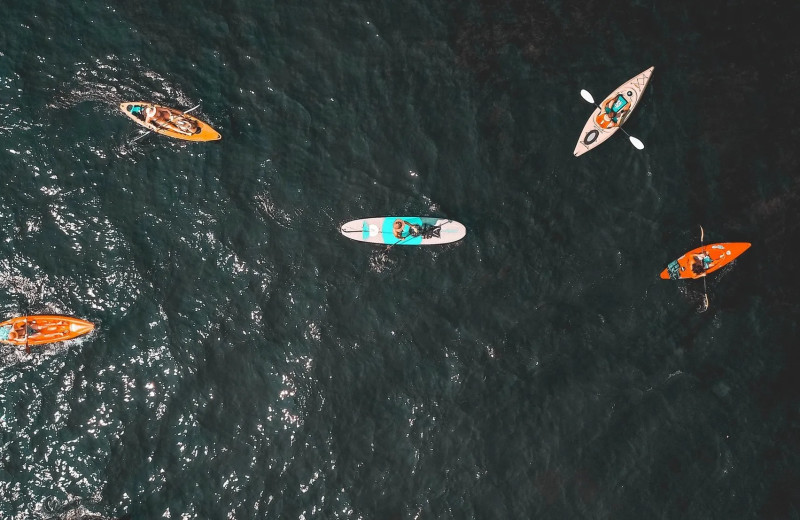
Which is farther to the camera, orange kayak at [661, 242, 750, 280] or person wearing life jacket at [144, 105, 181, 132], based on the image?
person wearing life jacket at [144, 105, 181, 132]

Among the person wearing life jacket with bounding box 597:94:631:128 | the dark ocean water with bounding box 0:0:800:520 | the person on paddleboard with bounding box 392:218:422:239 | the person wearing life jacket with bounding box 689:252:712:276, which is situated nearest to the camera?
the dark ocean water with bounding box 0:0:800:520

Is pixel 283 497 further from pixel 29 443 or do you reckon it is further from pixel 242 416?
pixel 29 443

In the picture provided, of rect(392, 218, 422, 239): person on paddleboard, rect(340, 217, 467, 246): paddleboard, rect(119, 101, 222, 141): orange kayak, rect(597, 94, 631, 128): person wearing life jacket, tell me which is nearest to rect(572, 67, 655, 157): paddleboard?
rect(597, 94, 631, 128): person wearing life jacket

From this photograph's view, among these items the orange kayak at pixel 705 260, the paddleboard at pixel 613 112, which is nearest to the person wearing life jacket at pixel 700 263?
the orange kayak at pixel 705 260

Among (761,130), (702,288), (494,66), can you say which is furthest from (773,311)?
(494,66)

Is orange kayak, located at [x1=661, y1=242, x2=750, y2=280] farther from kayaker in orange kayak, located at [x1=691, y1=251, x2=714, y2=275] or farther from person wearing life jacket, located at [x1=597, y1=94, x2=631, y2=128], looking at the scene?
person wearing life jacket, located at [x1=597, y1=94, x2=631, y2=128]

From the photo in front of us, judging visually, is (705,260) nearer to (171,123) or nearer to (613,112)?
(613,112)

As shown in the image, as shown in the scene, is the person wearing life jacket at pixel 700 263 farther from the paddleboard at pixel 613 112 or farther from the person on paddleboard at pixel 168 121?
the person on paddleboard at pixel 168 121
